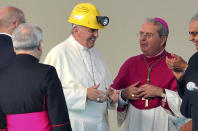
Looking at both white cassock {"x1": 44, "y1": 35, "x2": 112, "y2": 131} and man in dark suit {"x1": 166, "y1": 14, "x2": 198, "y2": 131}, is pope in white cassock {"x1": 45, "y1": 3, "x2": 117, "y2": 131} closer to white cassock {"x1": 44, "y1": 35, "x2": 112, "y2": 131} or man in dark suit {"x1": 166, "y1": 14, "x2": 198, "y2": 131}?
white cassock {"x1": 44, "y1": 35, "x2": 112, "y2": 131}

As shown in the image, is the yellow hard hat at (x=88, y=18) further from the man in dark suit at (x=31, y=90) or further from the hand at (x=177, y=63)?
the man in dark suit at (x=31, y=90)

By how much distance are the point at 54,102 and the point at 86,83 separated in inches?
44.2

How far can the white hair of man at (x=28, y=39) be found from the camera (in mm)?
3471

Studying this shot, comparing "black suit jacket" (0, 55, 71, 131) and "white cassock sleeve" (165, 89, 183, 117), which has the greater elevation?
"black suit jacket" (0, 55, 71, 131)

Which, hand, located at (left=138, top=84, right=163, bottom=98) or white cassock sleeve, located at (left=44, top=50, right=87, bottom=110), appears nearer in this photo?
white cassock sleeve, located at (left=44, top=50, right=87, bottom=110)

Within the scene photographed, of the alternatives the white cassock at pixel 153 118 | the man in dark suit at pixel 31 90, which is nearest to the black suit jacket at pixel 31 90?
the man in dark suit at pixel 31 90

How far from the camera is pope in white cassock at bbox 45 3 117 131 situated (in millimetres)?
4430

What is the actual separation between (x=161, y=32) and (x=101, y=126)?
1120 mm

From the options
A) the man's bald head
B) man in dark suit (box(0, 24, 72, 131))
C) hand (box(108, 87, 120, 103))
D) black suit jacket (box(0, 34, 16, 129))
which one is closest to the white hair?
man in dark suit (box(0, 24, 72, 131))

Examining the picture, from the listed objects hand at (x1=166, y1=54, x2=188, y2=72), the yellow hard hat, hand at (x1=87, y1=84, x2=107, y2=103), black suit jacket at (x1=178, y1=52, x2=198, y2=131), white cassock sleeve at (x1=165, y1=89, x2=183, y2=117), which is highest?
the yellow hard hat

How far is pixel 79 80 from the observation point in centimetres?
454

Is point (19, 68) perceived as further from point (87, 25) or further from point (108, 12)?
point (108, 12)

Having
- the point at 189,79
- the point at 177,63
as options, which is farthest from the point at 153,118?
the point at 189,79

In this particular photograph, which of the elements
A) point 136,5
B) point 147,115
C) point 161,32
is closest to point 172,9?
point 136,5
